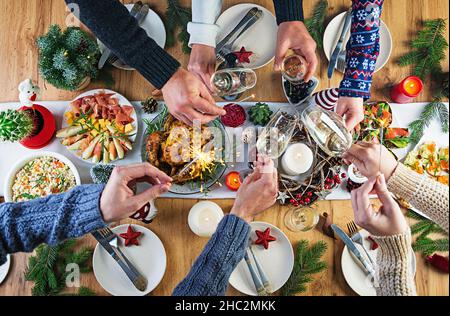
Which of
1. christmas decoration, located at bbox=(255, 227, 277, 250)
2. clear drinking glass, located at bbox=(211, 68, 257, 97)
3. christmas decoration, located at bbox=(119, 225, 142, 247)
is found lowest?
christmas decoration, located at bbox=(119, 225, 142, 247)

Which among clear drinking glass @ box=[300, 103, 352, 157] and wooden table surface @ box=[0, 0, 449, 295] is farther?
wooden table surface @ box=[0, 0, 449, 295]

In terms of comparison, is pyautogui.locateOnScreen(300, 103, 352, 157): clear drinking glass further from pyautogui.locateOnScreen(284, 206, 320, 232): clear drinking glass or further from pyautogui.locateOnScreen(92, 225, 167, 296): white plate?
pyautogui.locateOnScreen(92, 225, 167, 296): white plate

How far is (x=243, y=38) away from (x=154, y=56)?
361mm

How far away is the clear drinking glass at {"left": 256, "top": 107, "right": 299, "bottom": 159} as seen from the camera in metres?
1.05

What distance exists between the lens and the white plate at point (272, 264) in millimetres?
1076

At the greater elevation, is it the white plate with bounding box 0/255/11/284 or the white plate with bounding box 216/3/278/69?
the white plate with bounding box 216/3/278/69

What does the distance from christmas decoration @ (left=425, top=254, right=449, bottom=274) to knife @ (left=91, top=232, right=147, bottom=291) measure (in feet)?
2.69

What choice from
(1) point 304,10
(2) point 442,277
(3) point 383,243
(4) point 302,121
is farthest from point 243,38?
(2) point 442,277

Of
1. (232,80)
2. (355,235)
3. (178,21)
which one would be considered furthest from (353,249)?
(178,21)

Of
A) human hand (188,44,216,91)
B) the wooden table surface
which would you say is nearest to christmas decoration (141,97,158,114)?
the wooden table surface

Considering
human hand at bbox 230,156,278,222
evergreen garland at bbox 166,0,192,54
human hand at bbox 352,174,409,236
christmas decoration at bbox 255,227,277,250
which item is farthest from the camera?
evergreen garland at bbox 166,0,192,54

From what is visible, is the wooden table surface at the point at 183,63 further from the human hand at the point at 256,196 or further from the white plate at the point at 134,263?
the human hand at the point at 256,196
